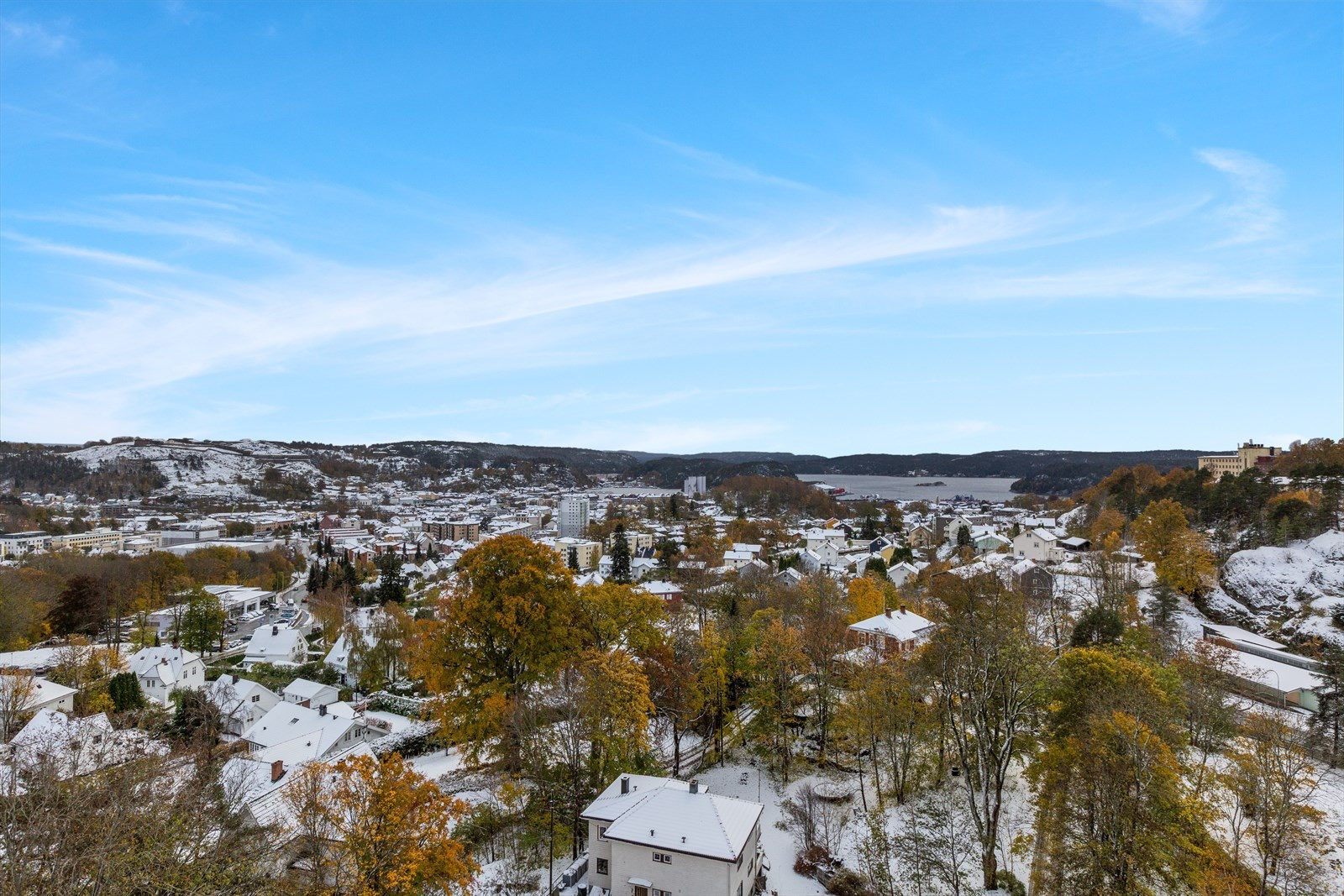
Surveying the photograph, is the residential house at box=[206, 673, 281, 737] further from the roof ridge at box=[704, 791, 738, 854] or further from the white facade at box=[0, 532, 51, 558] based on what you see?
the white facade at box=[0, 532, 51, 558]

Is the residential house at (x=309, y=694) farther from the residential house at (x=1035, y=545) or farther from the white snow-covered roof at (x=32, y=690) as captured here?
the residential house at (x=1035, y=545)

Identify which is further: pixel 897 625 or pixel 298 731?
pixel 897 625

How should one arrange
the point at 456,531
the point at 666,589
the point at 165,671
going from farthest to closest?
the point at 456,531 → the point at 666,589 → the point at 165,671

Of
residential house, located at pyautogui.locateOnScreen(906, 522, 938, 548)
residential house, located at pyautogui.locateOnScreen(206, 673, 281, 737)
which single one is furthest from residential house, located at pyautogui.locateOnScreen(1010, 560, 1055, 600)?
residential house, located at pyautogui.locateOnScreen(206, 673, 281, 737)

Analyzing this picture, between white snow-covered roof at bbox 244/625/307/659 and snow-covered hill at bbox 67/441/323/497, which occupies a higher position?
snow-covered hill at bbox 67/441/323/497

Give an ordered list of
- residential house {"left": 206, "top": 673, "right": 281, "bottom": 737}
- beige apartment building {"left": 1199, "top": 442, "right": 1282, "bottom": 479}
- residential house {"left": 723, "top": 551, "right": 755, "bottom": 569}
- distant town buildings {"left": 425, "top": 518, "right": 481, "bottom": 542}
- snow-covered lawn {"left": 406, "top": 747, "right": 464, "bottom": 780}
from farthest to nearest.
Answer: distant town buildings {"left": 425, "top": 518, "right": 481, "bottom": 542} < beige apartment building {"left": 1199, "top": 442, "right": 1282, "bottom": 479} < residential house {"left": 723, "top": 551, "right": 755, "bottom": 569} < residential house {"left": 206, "top": 673, "right": 281, "bottom": 737} < snow-covered lawn {"left": 406, "top": 747, "right": 464, "bottom": 780}

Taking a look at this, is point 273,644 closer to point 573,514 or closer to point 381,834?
point 381,834

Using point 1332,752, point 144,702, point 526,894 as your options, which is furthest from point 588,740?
point 144,702

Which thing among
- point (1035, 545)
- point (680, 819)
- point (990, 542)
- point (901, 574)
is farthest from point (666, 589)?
point (680, 819)
